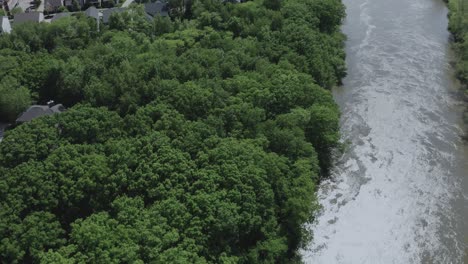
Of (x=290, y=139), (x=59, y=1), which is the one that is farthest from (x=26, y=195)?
(x=59, y=1)

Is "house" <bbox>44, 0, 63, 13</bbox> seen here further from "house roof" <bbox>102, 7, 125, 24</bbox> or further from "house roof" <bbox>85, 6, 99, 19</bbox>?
"house roof" <bbox>102, 7, 125, 24</bbox>

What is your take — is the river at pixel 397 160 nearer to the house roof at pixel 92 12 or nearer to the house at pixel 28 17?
the house roof at pixel 92 12

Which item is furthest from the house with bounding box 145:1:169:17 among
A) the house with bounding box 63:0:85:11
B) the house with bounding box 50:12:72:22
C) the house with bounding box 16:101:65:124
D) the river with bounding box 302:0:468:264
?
the river with bounding box 302:0:468:264

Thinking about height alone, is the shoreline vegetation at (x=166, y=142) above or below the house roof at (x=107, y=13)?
below

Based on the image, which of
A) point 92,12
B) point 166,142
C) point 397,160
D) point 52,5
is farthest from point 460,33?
point 52,5

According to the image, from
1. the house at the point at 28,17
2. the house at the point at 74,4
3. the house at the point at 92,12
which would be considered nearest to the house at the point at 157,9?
the house at the point at 92,12

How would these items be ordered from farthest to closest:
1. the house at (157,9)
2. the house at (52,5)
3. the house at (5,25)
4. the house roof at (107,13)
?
the house at (52,5) → the house at (157,9) → the house roof at (107,13) → the house at (5,25)
